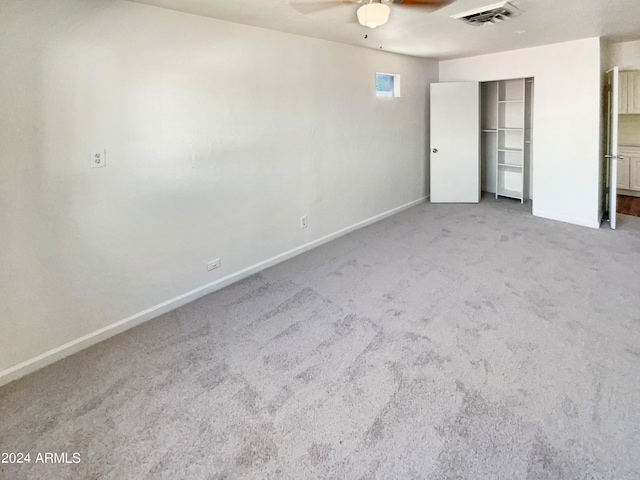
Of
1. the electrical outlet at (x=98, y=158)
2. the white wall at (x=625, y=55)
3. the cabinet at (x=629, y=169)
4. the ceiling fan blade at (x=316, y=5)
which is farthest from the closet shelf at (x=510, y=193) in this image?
the electrical outlet at (x=98, y=158)

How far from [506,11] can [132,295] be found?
3.81 meters

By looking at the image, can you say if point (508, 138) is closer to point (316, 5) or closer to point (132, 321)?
point (316, 5)

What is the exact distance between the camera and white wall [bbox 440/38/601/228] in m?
4.82

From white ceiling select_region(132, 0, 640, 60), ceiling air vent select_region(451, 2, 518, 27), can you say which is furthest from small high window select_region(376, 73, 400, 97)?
ceiling air vent select_region(451, 2, 518, 27)

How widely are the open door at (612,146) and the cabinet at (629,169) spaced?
1.67m

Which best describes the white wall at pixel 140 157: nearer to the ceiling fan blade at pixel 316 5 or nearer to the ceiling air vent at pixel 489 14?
the ceiling fan blade at pixel 316 5

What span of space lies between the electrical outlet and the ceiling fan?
172 centimetres

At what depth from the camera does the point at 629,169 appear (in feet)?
21.1

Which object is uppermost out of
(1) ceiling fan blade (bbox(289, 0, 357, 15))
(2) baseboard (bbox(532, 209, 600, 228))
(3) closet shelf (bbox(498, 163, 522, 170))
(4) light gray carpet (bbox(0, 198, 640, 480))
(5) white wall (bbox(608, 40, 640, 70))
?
(5) white wall (bbox(608, 40, 640, 70))

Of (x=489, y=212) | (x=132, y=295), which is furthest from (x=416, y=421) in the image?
(x=489, y=212)

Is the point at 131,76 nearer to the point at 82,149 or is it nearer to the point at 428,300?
the point at 82,149

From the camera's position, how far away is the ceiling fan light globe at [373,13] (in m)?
2.51

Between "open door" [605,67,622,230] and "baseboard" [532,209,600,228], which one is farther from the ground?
"open door" [605,67,622,230]

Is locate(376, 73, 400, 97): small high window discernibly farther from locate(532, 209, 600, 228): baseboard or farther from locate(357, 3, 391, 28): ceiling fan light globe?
locate(357, 3, 391, 28): ceiling fan light globe
